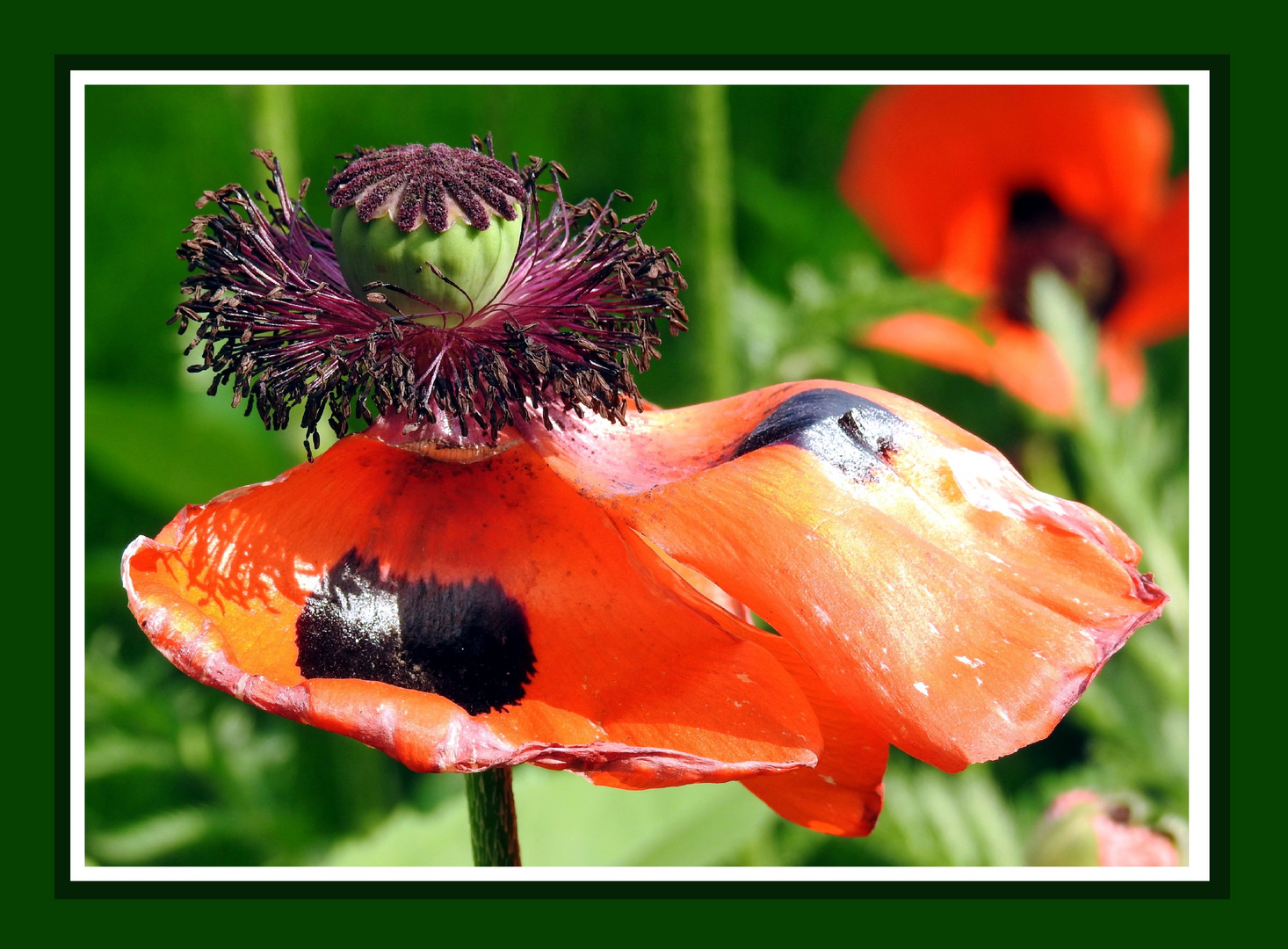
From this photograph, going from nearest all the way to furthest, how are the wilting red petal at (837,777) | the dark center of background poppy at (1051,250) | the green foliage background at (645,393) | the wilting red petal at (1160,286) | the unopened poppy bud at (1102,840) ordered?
the wilting red petal at (837,777) < the unopened poppy bud at (1102,840) < the green foliage background at (645,393) < the wilting red petal at (1160,286) < the dark center of background poppy at (1051,250)

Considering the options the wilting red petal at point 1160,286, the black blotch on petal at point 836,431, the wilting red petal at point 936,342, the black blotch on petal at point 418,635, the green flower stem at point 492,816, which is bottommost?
the green flower stem at point 492,816

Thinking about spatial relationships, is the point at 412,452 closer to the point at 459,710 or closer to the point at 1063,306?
the point at 459,710

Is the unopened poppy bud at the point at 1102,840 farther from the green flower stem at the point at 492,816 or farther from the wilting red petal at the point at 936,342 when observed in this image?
the wilting red petal at the point at 936,342

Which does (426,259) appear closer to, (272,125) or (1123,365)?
(272,125)

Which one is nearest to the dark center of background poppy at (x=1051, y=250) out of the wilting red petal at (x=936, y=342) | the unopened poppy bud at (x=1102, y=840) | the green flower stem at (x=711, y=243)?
the wilting red petal at (x=936, y=342)

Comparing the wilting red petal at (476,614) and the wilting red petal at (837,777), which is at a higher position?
the wilting red petal at (476,614)

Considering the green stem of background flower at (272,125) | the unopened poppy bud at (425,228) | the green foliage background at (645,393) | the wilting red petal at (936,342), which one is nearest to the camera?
the unopened poppy bud at (425,228)

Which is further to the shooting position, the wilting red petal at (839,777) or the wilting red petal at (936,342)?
the wilting red petal at (936,342)
